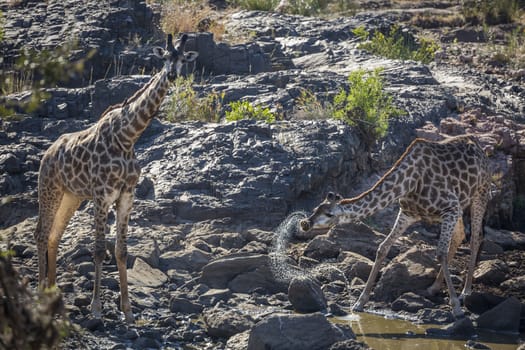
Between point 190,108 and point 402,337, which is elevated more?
point 190,108

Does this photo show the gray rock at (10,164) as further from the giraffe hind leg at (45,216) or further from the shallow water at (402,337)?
the shallow water at (402,337)

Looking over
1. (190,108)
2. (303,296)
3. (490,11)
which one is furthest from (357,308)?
(490,11)

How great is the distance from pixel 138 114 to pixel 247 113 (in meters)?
5.25

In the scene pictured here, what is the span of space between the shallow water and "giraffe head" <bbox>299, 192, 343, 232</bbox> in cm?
116

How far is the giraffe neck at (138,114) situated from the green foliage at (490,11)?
15.9 metres

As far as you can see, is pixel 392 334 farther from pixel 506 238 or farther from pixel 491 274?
pixel 506 238

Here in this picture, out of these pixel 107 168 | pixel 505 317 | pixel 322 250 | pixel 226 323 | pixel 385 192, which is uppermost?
pixel 107 168

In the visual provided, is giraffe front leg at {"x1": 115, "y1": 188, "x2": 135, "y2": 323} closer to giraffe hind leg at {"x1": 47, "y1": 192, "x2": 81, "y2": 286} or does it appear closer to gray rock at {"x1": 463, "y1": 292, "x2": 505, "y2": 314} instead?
giraffe hind leg at {"x1": 47, "y1": 192, "x2": 81, "y2": 286}

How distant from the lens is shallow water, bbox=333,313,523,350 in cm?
1029

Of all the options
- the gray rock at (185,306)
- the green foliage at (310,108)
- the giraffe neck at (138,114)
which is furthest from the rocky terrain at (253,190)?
the giraffe neck at (138,114)

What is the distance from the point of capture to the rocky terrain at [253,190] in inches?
425

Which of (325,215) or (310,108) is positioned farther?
(310,108)

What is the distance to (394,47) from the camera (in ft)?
65.7

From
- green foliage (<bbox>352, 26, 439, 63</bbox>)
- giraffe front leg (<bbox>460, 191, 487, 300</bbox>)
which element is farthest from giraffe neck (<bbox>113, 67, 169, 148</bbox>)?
green foliage (<bbox>352, 26, 439, 63</bbox>)
